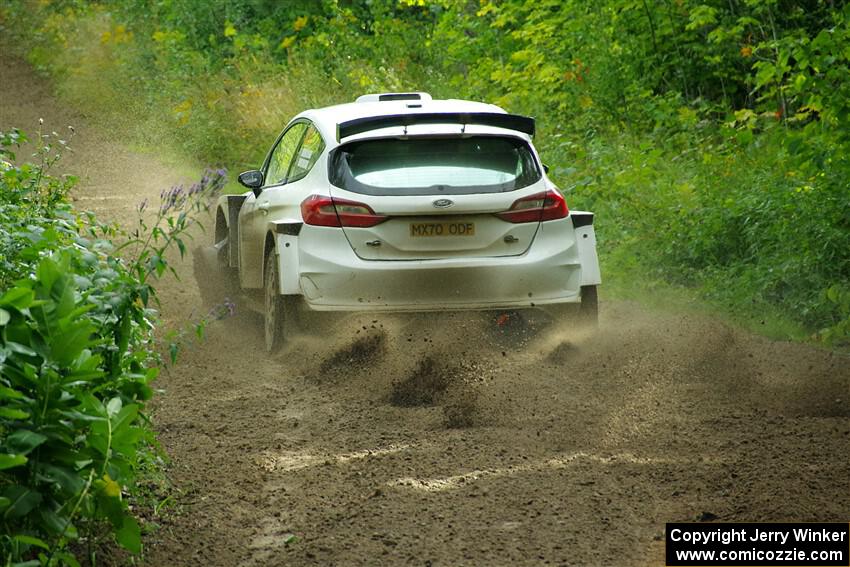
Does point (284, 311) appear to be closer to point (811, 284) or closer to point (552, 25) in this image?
point (811, 284)

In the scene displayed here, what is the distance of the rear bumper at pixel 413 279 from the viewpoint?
8523mm

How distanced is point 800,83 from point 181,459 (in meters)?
6.31

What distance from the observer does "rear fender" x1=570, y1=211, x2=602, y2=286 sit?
8.91 m

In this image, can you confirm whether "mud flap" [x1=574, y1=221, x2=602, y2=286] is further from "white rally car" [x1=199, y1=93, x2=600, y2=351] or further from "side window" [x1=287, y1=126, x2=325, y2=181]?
"side window" [x1=287, y1=126, x2=325, y2=181]

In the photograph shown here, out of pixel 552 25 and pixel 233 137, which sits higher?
pixel 552 25

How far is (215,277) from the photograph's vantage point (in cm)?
1162

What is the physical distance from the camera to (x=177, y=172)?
64.6ft

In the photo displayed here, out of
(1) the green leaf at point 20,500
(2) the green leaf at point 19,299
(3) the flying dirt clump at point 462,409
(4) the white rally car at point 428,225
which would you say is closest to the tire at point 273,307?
(4) the white rally car at point 428,225

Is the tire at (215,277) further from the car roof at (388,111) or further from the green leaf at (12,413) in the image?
the green leaf at (12,413)

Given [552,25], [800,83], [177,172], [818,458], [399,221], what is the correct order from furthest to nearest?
[177,172] < [552,25] < [800,83] < [399,221] < [818,458]

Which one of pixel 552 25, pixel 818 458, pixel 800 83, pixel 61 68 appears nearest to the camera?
A: pixel 818 458

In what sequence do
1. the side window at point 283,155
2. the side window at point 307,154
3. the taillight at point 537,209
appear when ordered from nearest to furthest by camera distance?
the taillight at point 537,209 → the side window at point 307,154 → the side window at point 283,155

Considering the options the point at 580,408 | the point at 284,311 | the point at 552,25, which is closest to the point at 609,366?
the point at 580,408

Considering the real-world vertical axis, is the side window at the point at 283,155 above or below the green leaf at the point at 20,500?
below
